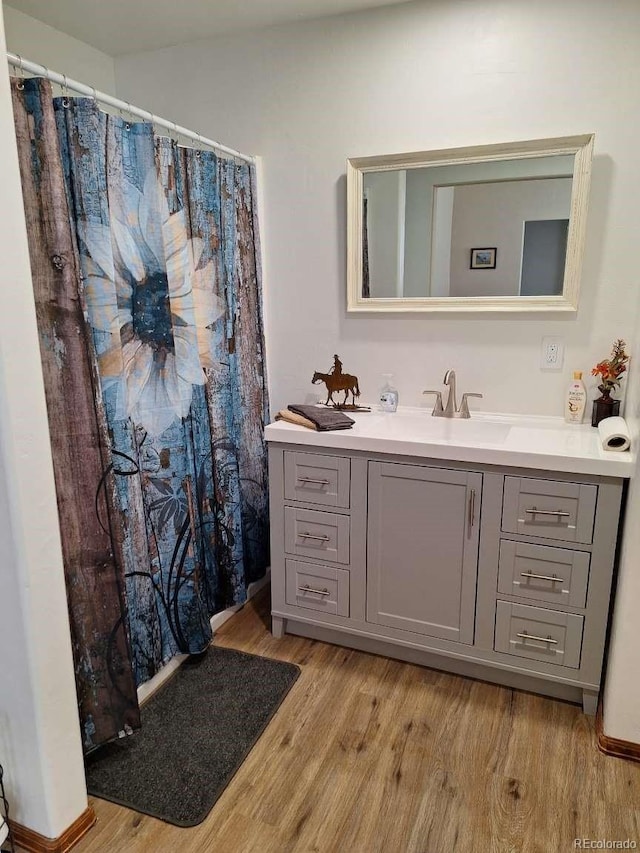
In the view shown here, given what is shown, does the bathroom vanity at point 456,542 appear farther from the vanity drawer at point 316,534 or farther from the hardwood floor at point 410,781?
the hardwood floor at point 410,781

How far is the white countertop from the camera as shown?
1.85 metres

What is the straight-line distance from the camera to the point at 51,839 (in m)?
1.51

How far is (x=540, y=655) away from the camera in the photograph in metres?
2.02

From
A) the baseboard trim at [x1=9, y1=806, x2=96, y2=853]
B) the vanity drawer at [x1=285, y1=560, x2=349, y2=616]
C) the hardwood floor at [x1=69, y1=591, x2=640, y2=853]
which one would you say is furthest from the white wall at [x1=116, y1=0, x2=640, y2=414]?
the baseboard trim at [x1=9, y1=806, x2=96, y2=853]

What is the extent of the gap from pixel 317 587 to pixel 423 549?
0.48 meters

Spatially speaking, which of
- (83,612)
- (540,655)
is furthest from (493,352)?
(83,612)

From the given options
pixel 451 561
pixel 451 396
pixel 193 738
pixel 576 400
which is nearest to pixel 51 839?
pixel 193 738

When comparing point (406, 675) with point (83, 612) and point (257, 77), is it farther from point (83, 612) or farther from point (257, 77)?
point (257, 77)

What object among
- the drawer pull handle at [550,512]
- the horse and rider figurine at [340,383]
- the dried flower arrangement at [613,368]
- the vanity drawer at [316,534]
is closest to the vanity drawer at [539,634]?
the drawer pull handle at [550,512]

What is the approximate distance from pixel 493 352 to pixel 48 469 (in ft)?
5.58

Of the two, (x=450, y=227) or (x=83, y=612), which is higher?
(x=450, y=227)

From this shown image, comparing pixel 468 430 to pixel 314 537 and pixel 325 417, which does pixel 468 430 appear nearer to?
pixel 325 417

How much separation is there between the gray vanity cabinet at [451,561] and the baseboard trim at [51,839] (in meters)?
1.02

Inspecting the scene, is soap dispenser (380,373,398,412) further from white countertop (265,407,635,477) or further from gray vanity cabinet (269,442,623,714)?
gray vanity cabinet (269,442,623,714)
